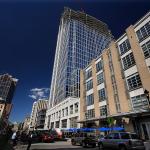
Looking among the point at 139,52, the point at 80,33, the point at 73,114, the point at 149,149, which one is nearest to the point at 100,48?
the point at 80,33

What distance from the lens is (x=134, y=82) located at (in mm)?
28609

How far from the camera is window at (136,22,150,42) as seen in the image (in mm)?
28159

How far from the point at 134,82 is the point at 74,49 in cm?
7698

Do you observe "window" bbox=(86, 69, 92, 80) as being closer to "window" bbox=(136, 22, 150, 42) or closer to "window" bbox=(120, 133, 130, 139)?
"window" bbox=(136, 22, 150, 42)

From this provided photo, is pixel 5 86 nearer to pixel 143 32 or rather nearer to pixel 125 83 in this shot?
pixel 125 83

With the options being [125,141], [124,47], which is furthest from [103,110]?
[125,141]

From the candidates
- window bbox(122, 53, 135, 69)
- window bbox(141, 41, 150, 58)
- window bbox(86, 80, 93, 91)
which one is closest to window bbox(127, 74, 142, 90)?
window bbox(122, 53, 135, 69)

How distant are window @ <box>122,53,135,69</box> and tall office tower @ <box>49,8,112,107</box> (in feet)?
178

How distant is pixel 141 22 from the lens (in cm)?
3025

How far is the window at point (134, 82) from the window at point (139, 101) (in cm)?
197

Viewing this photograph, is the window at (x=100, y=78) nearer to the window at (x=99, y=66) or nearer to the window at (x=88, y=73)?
the window at (x=99, y=66)

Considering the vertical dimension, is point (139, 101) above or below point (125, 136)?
above

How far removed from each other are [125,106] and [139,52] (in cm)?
1036

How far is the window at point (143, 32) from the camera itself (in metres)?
28.2
